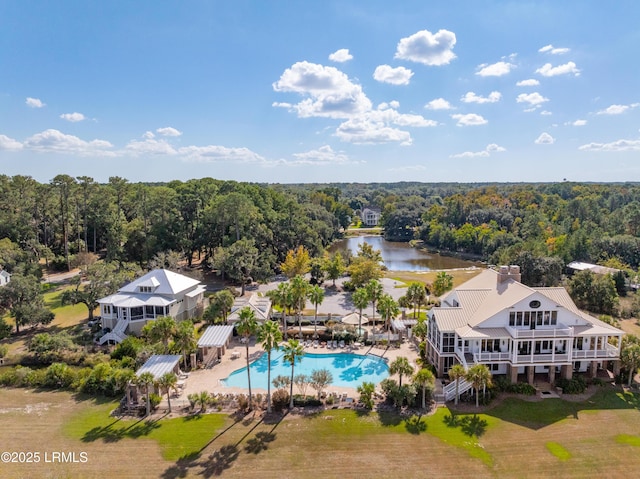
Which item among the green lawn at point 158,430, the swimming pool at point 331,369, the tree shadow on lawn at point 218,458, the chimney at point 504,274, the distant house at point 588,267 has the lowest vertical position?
the tree shadow on lawn at point 218,458

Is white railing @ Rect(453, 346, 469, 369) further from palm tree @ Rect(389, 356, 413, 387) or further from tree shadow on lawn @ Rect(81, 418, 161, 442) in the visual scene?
tree shadow on lawn @ Rect(81, 418, 161, 442)

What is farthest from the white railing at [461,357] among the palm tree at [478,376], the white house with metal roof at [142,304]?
the white house with metal roof at [142,304]

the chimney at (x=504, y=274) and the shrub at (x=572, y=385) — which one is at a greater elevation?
the chimney at (x=504, y=274)

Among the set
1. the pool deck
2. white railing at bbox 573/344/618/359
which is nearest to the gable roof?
the pool deck

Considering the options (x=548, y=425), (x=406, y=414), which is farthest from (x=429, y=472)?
(x=548, y=425)

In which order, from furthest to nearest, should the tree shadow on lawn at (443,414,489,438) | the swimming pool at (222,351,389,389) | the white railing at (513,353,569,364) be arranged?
1. the swimming pool at (222,351,389,389)
2. the white railing at (513,353,569,364)
3. the tree shadow on lawn at (443,414,489,438)

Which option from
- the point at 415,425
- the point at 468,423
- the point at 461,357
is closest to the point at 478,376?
the point at 468,423

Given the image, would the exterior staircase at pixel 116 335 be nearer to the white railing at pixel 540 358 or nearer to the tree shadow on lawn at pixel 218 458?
the tree shadow on lawn at pixel 218 458
